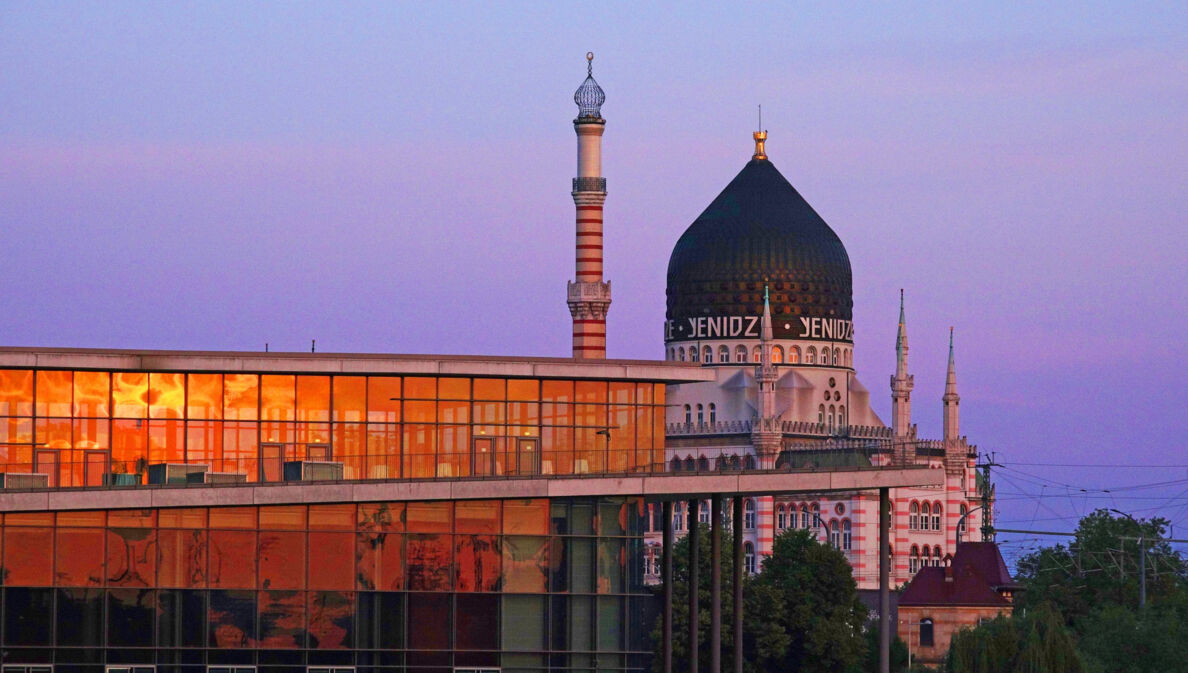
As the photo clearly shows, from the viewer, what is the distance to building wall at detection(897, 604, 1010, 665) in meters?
127

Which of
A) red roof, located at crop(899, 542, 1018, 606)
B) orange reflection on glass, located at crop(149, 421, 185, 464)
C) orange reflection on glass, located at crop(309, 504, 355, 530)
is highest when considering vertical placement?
orange reflection on glass, located at crop(149, 421, 185, 464)

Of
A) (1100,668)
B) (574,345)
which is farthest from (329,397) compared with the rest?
(574,345)

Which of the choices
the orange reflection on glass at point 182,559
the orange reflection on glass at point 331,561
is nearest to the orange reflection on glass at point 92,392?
the orange reflection on glass at point 182,559

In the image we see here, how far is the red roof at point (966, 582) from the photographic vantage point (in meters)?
129

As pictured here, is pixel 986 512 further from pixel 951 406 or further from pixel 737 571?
pixel 737 571

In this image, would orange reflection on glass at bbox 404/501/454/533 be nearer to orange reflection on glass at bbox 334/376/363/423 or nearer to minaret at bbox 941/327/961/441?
orange reflection on glass at bbox 334/376/363/423

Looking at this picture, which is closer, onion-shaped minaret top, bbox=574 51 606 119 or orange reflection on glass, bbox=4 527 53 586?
orange reflection on glass, bbox=4 527 53 586

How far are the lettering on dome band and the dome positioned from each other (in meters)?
0.06

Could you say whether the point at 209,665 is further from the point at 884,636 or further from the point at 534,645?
the point at 884,636

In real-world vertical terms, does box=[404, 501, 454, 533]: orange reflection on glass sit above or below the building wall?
above

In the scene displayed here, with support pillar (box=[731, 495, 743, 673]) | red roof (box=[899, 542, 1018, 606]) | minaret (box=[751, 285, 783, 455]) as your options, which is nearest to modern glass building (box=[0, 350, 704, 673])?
support pillar (box=[731, 495, 743, 673])

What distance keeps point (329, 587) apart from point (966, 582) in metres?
77.6

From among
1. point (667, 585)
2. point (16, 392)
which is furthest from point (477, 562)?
point (16, 392)

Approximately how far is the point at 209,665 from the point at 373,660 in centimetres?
387
